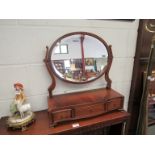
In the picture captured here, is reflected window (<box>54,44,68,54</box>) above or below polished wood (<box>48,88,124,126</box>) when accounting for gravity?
above

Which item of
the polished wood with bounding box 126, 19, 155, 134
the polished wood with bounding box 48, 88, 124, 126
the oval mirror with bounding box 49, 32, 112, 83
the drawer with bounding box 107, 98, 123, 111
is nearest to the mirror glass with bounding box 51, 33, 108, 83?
the oval mirror with bounding box 49, 32, 112, 83

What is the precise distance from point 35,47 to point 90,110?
24.7 inches

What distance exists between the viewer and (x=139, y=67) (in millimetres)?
1214

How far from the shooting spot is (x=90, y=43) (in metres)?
1.01

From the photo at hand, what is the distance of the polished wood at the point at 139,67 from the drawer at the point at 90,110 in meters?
0.55

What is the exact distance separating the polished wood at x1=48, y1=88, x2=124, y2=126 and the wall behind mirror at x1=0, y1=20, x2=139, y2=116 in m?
0.12

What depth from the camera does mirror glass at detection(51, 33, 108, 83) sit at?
0.94 metres

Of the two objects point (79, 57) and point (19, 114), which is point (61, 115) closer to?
point (19, 114)

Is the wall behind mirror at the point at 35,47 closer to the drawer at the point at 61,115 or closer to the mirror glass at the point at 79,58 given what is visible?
the mirror glass at the point at 79,58

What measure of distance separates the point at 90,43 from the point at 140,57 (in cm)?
55

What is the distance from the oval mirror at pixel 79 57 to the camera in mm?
936

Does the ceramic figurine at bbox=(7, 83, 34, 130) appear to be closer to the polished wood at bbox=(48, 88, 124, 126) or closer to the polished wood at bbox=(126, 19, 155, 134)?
the polished wood at bbox=(48, 88, 124, 126)

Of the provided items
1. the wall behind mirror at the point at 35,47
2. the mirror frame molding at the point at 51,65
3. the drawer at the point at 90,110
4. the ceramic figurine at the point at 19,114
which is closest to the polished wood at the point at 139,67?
the wall behind mirror at the point at 35,47
